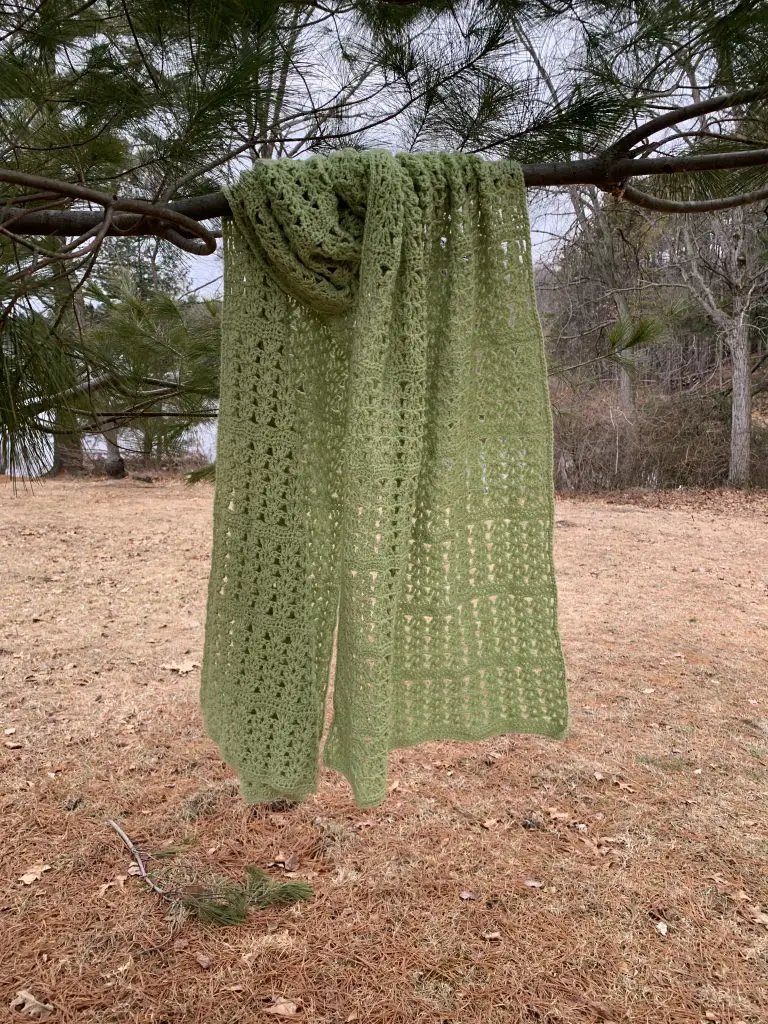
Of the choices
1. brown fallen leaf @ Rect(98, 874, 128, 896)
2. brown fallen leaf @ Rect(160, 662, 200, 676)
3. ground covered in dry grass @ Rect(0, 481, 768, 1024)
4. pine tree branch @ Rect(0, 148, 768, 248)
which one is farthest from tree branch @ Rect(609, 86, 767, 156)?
brown fallen leaf @ Rect(160, 662, 200, 676)

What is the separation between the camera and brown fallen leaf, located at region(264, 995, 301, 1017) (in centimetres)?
117

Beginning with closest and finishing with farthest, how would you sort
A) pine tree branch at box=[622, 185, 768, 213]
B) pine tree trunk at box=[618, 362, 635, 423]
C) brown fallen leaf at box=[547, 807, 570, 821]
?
pine tree branch at box=[622, 185, 768, 213] < brown fallen leaf at box=[547, 807, 570, 821] < pine tree trunk at box=[618, 362, 635, 423]

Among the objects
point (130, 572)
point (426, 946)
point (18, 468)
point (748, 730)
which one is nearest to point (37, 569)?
point (130, 572)

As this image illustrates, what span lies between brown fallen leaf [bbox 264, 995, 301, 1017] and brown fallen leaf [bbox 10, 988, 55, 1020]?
35cm

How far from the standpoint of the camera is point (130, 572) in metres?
3.78

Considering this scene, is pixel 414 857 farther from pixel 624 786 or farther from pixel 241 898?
pixel 624 786

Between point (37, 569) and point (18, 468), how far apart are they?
283 cm

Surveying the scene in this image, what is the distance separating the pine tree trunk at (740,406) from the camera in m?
6.71

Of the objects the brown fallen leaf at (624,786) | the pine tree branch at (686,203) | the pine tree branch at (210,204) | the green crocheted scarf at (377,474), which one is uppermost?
the pine tree branch at (686,203)

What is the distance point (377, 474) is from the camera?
872mm

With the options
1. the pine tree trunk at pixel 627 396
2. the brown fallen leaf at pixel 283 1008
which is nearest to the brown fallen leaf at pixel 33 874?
the brown fallen leaf at pixel 283 1008

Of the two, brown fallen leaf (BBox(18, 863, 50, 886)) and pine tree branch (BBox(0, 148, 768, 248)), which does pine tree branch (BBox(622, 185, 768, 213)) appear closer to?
pine tree branch (BBox(0, 148, 768, 248))

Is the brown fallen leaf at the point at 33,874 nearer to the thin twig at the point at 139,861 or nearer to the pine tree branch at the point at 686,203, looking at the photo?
the thin twig at the point at 139,861

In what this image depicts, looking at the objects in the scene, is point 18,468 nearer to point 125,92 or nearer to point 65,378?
point 65,378
